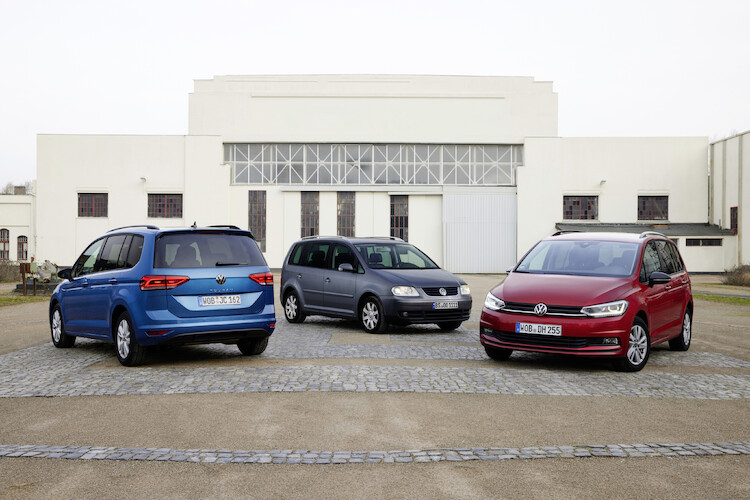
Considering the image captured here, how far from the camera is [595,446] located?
5.85m

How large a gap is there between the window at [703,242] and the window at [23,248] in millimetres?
49329

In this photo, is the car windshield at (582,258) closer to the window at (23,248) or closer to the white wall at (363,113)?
the white wall at (363,113)

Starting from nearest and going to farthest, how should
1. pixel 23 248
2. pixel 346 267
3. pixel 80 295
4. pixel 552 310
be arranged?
pixel 552 310, pixel 80 295, pixel 346 267, pixel 23 248

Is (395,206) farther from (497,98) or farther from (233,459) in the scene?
(233,459)

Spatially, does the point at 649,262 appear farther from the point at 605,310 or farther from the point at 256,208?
the point at 256,208

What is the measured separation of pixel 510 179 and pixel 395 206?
7465mm

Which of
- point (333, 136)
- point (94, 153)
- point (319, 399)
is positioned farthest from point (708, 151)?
point (319, 399)

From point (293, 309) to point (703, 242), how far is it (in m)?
36.2

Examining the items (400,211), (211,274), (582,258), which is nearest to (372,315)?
(582,258)

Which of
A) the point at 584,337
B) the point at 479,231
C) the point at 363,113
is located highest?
the point at 363,113

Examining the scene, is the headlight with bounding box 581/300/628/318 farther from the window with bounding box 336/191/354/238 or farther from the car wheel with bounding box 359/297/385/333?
the window with bounding box 336/191/354/238

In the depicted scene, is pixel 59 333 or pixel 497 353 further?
pixel 59 333

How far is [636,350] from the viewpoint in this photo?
9.62m

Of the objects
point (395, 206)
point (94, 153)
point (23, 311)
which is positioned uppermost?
point (94, 153)
